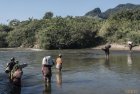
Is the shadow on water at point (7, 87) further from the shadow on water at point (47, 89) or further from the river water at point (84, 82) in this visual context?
the shadow on water at point (47, 89)

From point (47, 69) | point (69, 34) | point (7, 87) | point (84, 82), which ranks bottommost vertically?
point (7, 87)

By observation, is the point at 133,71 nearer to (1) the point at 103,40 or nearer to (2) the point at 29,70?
(2) the point at 29,70

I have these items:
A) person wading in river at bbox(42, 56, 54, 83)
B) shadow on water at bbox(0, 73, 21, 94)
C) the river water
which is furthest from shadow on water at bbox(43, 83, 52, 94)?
shadow on water at bbox(0, 73, 21, 94)

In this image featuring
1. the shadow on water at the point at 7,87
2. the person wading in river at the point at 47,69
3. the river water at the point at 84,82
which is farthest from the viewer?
the person wading in river at the point at 47,69

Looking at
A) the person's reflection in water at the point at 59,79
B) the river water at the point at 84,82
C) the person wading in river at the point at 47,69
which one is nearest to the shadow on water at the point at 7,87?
the river water at the point at 84,82

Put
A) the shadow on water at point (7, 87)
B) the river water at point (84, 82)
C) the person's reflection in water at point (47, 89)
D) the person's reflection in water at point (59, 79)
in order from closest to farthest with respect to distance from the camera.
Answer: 1. the shadow on water at point (7, 87)
2. the person's reflection in water at point (47, 89)
3. the river water at point (84, 82)
4. the person's reflection in water at point (59, 79)

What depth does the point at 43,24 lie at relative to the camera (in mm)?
65562

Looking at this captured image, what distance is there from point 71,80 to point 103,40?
3687 cm

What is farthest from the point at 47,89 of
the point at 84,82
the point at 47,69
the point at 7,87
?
the point at 84,82

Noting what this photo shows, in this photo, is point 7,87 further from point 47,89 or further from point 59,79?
point 59,79

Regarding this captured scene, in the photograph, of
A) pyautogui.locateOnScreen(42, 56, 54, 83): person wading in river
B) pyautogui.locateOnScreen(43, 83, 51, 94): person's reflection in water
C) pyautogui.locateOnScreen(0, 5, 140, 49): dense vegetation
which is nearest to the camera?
pyautogui.locateOnScreen(43, 83, 51, 94): person's reflection in water

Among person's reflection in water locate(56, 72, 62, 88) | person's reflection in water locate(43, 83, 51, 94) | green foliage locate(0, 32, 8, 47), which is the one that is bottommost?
person's reflection in water locate(43, 83, 51, 94)

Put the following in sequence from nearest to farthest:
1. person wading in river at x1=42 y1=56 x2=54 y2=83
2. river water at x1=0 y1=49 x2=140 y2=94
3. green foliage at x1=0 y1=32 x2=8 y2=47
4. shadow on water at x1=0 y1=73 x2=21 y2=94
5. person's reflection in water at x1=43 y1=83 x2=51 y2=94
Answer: shadow on water at x1=0 y1=73 x2=21 y2=94 → person's reflection in water at x1=43 y1=83 x2=51 y2=94 → river water at x1=0 y1=49 x2=140 y2=94 → person wading in river at x1=42 y1=56 x2=54 y2=83 → green foliage at x1=0 y1=32 x2=8 y2=47

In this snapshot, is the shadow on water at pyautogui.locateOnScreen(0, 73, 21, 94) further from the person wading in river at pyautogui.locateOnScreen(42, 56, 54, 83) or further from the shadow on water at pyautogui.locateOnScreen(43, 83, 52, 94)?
the person wading in river at pyautogui.locateOnScreen(42, 56, 54, 83)
